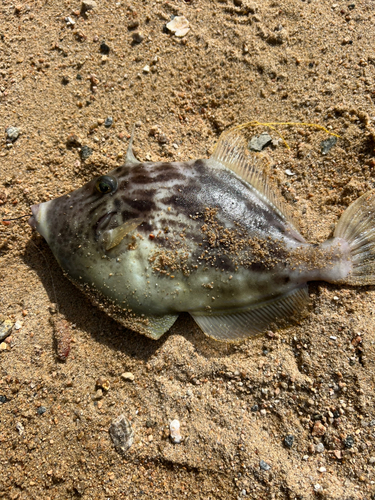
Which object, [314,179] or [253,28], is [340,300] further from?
[253,28]

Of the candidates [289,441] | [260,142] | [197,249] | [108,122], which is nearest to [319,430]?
[289,441]

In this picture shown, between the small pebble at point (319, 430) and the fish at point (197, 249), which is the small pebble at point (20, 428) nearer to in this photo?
the fish at point (197, 249)

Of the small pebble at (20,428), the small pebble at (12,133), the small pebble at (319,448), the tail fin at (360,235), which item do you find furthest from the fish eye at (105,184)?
the small pebble at (319,448)

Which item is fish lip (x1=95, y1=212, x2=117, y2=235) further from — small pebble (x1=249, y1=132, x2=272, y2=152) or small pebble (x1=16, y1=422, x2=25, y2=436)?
small pebble (x1=16, y1=422, x2=25, y2=436)

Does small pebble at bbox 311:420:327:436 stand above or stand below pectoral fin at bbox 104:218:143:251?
below

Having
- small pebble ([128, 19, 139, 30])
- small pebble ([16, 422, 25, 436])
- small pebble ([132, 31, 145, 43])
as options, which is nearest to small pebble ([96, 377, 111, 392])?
small pebble ([16, 422, 25, 436])
